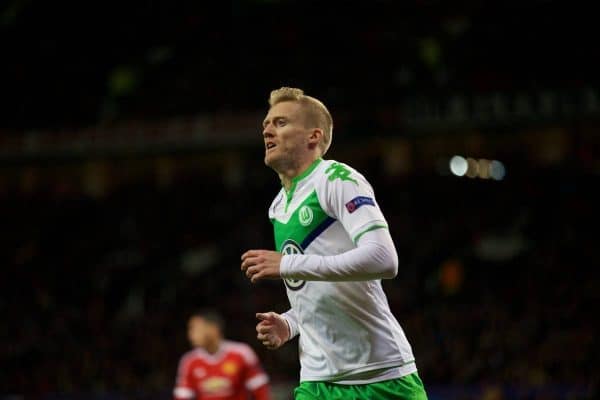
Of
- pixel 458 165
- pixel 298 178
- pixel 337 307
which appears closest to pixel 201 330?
pixel 298 178

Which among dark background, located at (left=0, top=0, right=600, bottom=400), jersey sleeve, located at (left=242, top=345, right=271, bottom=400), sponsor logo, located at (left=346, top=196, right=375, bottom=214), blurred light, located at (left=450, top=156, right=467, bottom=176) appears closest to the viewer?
sponsor logo, located at (left=346, top=196, right=375, bottom=214)

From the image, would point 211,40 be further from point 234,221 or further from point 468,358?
point 468,358

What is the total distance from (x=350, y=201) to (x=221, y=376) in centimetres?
569

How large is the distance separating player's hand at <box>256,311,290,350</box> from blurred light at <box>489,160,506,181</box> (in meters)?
14.9

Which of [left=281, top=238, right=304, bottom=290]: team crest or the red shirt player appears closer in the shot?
[left=281, top=238, right=304, bottom=290]: team crest

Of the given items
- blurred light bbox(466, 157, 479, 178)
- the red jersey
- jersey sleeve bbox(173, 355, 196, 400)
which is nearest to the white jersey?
the red jersey

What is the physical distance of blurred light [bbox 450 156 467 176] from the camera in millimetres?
19594

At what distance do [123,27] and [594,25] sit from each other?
486 inches

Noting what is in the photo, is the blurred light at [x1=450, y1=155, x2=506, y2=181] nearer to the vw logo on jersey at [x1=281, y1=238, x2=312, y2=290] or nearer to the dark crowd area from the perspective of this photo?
the dark crowd area

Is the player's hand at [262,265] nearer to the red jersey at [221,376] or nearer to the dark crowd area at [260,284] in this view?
the red jersey at [221,376]

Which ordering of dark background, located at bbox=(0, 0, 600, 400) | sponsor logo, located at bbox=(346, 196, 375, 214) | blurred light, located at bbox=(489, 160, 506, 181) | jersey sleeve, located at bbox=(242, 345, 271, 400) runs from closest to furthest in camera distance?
sponsor logo, located at bbox=(346, 196, 375, 214)
jersey sleeve, located at bbox=(242, 345, 271, 400)
dark background, located at bbox=(0, 0, 600, 400)
blurred light, located at bbox=(489, 160, 506, 181)

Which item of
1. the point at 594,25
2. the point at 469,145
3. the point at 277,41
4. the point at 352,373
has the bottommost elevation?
the point at 352,373

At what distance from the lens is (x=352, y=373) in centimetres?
416

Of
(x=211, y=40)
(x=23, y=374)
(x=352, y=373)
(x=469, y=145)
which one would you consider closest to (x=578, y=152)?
(x=469, y=145)
